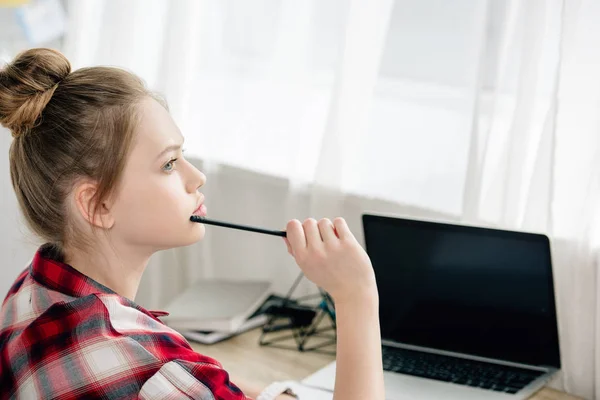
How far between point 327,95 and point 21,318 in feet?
2.92

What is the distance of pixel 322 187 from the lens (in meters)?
1.61

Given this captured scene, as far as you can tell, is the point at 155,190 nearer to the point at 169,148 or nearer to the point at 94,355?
the point at 169,148

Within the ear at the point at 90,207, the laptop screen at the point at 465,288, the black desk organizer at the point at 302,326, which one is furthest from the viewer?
the black desk organizer at the point at 302,326

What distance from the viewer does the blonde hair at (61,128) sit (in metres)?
1.01

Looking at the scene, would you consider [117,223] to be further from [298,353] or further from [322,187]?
[322,187]

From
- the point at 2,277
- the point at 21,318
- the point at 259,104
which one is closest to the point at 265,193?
the point at 259,104

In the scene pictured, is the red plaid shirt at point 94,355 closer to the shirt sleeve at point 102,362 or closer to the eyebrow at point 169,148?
the shirt sleeve at point 102,362

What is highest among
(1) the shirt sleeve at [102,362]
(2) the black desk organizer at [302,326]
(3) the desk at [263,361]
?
(1) the shirt sleeve at [102,362]

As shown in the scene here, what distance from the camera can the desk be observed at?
1354mm

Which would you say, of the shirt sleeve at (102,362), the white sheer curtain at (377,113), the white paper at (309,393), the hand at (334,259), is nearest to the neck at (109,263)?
the shirt sleeve at (102,362)

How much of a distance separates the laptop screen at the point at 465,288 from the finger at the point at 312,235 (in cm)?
35

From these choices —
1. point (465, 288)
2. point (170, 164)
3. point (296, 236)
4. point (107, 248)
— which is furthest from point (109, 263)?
point (465, 288)

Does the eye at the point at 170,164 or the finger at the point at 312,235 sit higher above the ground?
the eye at the point at 170,164

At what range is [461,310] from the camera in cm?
130
